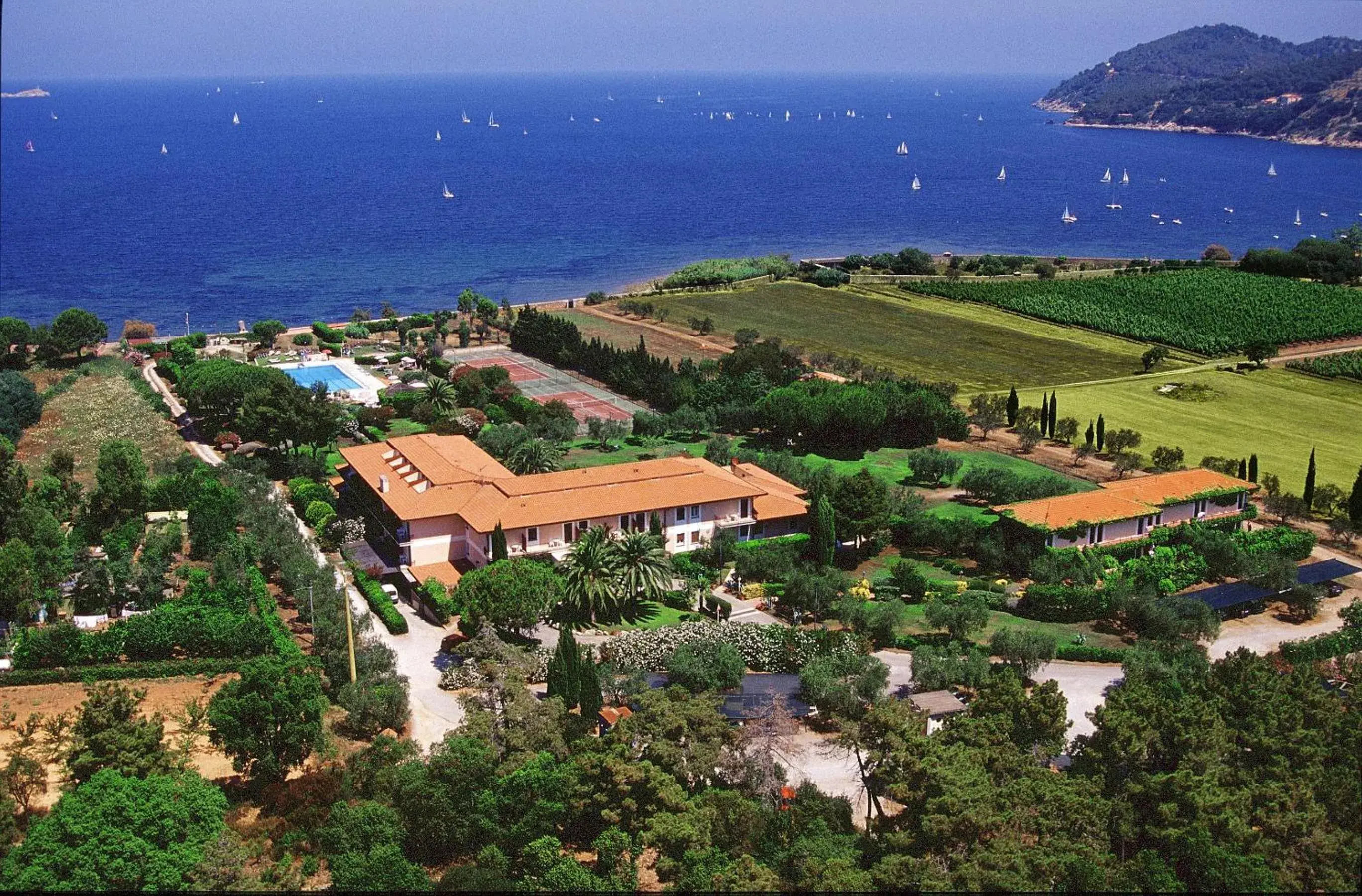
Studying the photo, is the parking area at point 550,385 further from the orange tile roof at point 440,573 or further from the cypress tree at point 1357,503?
the cypress tree at point 1357,503

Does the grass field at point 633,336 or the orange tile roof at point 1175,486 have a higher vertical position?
the grass field at point 633,336

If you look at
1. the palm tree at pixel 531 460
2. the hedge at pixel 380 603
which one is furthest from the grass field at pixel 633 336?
the hedge at pixel 380 603

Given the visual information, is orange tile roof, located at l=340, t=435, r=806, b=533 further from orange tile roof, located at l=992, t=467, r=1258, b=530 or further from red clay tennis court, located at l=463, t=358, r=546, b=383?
red clay tennis court, located at l=463, t=358, r=546, b=383

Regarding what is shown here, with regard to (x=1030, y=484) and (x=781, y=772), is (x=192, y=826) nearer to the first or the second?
(x=781, y=772)

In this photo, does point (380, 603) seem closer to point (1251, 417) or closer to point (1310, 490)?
point (1310, 490)

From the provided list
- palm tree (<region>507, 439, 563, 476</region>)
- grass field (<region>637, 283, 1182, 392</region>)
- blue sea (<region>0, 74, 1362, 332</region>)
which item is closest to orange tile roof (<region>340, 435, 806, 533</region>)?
palm tree (<region>507, 439, 563, 476</region>)

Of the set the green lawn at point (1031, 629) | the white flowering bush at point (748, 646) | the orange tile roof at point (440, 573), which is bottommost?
the green lawn at point (1031, 629)
